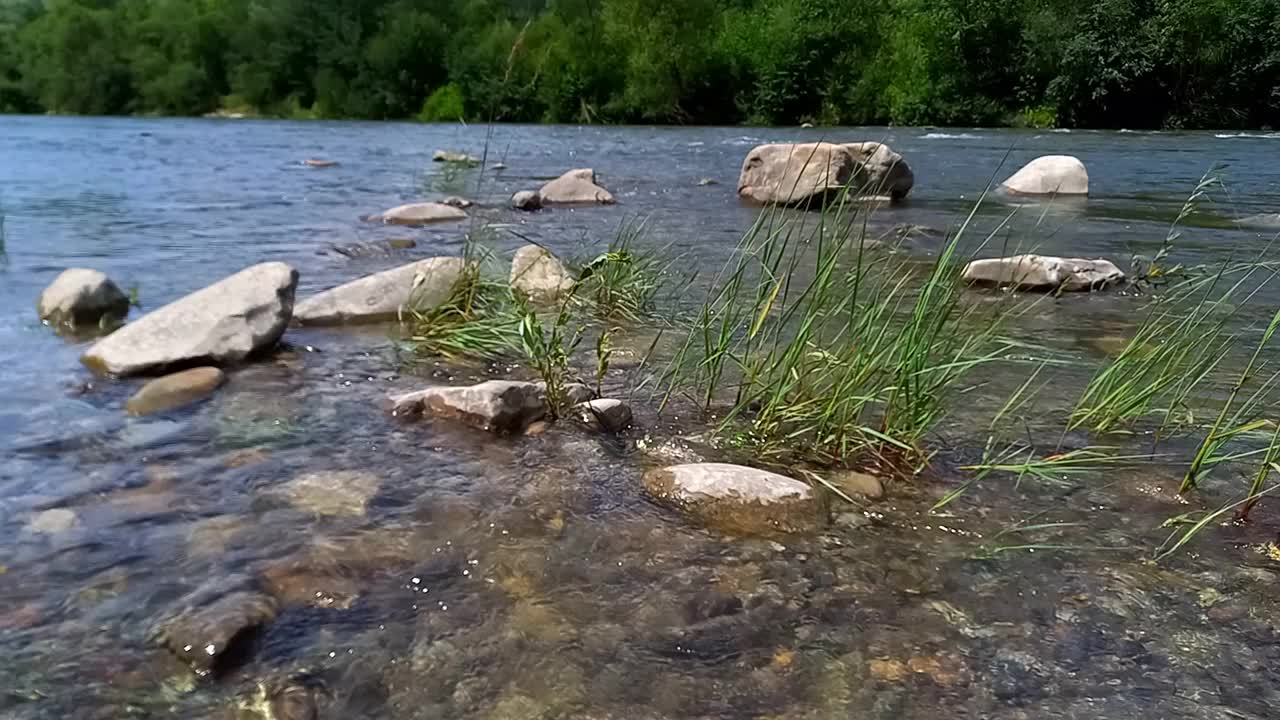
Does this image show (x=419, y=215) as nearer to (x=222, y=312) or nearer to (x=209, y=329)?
(x=222, y=312)

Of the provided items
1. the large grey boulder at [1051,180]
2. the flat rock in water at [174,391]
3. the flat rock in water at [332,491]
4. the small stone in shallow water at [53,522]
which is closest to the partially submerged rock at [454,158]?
the large grey boulder at [1051,180]

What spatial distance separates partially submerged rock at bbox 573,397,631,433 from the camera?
3584 mm

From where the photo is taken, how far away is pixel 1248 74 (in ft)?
97.7

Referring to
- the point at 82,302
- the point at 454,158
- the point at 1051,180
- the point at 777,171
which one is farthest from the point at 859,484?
the point at 454,158

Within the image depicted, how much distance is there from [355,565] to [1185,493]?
8.15 feet

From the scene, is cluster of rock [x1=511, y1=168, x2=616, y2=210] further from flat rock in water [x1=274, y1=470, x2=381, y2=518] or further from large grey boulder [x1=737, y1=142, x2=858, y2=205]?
flat rock in water [x1=274, y1=470, x2=381, y2=518]

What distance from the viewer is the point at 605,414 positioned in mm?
3582

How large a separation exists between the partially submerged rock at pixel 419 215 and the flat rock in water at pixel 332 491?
6702mm

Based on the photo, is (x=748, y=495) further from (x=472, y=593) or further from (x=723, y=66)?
(x=723, y=66)

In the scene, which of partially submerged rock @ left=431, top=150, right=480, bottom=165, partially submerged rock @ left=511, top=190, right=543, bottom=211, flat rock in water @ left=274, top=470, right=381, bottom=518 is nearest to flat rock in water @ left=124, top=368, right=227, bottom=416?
flat rock in water @ left=274, top=470, right=381, bottom=518

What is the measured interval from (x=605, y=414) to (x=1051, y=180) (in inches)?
406

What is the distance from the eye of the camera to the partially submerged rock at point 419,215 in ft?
31.4

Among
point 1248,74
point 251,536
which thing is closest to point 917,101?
point 1248,74

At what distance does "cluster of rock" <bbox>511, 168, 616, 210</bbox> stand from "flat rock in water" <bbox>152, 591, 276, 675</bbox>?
29.1 feet
